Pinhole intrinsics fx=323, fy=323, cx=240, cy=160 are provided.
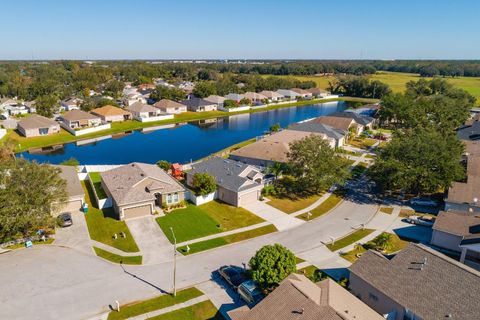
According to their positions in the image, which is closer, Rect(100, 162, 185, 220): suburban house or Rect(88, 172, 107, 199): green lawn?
Rect(100, 162, 185, 220): suburban house

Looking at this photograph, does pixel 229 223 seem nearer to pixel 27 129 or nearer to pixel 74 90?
pixel 27 129

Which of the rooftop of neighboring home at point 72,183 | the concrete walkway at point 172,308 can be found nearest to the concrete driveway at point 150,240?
the concrete walkway at point 172,308

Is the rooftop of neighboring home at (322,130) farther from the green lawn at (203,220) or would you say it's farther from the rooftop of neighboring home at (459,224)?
the rooftop of neighboring home at (459,224)

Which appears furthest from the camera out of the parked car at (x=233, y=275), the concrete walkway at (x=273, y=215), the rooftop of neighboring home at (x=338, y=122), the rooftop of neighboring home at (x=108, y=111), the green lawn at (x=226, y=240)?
the rooftop of neighboring home at (x=108, y=111)

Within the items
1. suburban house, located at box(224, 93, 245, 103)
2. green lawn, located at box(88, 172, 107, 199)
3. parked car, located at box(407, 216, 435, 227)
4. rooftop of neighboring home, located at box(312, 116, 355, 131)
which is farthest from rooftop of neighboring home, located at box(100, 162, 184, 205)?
suburban house, located at box(224, 93, 245, 103)

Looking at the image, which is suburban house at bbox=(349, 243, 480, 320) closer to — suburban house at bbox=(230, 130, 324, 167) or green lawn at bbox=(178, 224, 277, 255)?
green lawn at bbox=(178, 224, 277, 255)

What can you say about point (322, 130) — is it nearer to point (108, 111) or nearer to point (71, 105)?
point (108, 111)
